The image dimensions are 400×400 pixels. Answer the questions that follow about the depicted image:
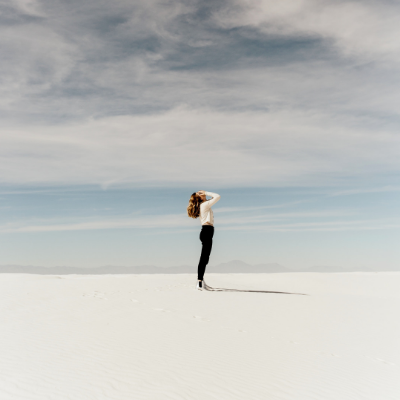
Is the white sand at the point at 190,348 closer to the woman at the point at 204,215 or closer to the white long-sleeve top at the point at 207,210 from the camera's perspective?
the woman at the point at 204,215

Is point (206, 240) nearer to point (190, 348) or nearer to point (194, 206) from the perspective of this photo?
point (194, 206)

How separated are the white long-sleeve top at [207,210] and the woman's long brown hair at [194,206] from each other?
192mm

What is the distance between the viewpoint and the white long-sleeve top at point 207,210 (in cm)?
1062

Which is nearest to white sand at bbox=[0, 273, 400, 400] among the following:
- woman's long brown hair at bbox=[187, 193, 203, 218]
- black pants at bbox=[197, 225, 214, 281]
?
black pants at bbox=[197, 225, 214, 281]

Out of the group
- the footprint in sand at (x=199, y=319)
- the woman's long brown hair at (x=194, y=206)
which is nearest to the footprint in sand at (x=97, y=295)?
the footprint in sand at (x=199, y=319)

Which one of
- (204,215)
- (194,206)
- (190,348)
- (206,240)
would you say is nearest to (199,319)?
(190,348)

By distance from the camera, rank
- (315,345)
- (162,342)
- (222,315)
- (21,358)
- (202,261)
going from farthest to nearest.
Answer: (202,261)
(222,315)
(315,345)
(162,342)
(21,358)

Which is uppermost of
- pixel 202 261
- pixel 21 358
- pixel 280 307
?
pixel 202 261

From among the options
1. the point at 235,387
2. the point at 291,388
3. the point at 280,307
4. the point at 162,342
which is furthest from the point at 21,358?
the point at 280,307

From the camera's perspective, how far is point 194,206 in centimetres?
1086

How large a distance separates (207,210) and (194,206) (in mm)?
412

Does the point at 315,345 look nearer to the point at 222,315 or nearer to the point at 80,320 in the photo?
the point at 222,315

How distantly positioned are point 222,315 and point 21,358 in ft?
13.7

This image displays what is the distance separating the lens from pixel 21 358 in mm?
4926
